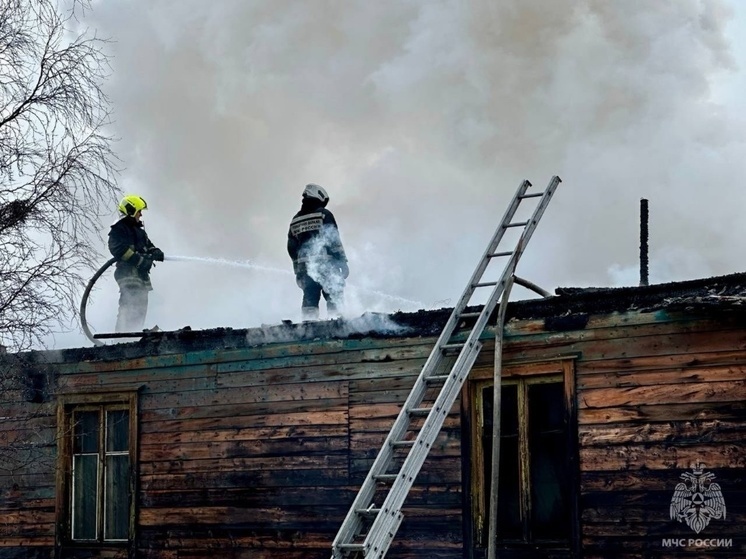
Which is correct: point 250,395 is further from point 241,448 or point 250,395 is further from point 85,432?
point 85,432

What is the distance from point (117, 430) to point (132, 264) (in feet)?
8.71

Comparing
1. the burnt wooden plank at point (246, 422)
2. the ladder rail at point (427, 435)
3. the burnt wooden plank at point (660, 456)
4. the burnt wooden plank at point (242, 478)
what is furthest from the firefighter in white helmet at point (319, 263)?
the burnt wooden plank at point (660, 456)

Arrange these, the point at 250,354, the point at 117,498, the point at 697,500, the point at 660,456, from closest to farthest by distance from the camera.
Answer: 1. the point at 697,500
2. the point at 660,456
3. the point at 250,354
4. the point at 117,498

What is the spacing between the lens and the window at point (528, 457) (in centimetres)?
938

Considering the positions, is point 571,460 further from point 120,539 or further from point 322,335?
point 120,539

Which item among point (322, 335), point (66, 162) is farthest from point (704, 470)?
point (66, 162)

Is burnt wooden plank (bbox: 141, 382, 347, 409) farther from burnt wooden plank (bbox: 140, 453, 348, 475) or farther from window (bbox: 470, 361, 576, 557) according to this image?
window (bbox: 470, 361, 576, 557)

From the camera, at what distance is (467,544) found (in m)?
9.73

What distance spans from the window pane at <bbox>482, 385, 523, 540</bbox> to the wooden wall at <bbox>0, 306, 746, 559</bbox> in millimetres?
269

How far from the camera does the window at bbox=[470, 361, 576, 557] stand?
9383 millimetres

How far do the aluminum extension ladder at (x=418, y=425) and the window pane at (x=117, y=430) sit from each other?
11.7 ft

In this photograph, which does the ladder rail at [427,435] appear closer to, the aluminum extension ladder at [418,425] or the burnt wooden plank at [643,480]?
the aluminum extension ladder at [418,425]

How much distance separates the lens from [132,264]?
1422cm

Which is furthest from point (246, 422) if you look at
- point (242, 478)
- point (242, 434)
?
point (242, 478)
